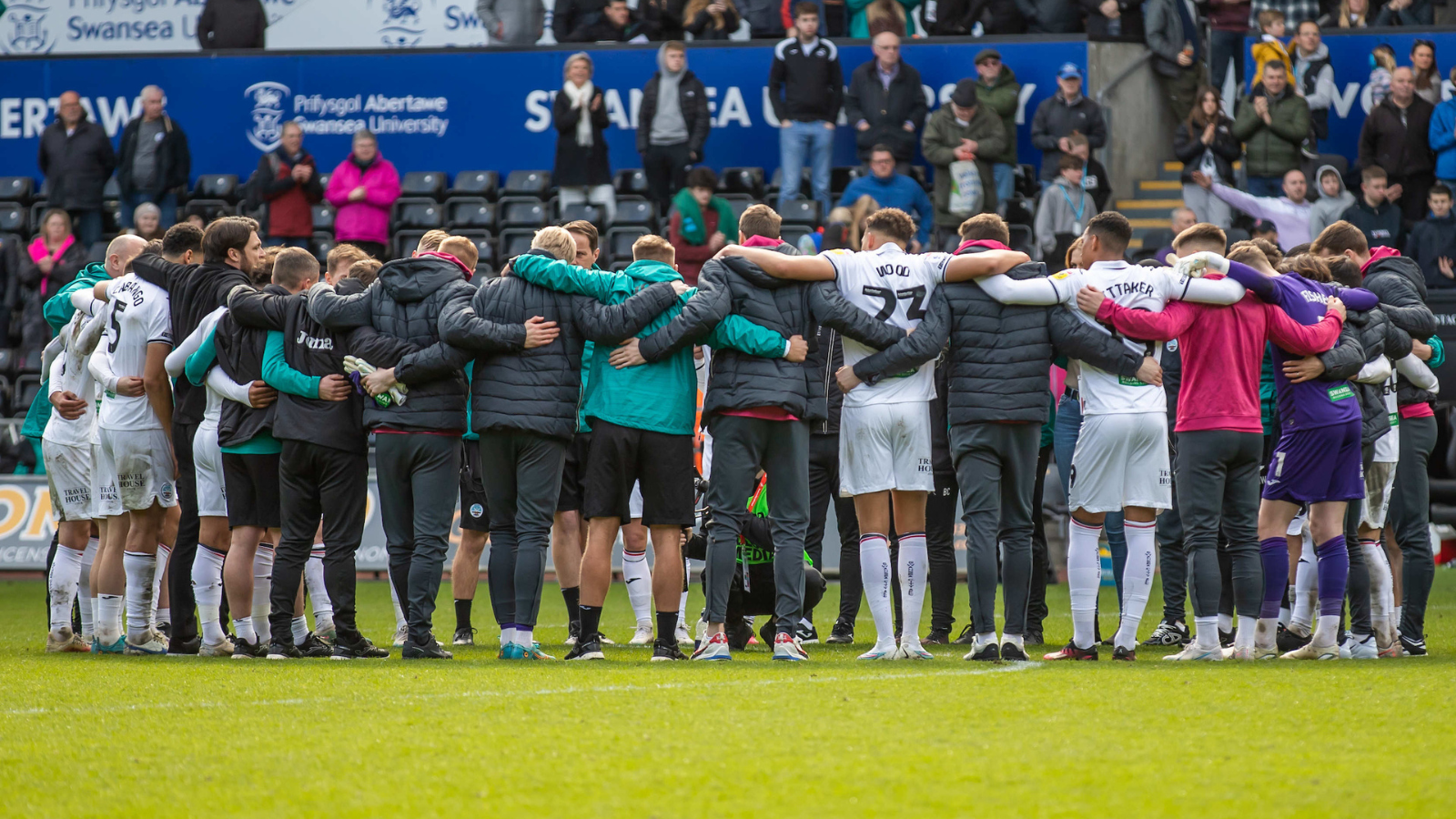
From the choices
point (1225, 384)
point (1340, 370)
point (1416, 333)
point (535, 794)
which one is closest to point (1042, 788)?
point (535, 794)

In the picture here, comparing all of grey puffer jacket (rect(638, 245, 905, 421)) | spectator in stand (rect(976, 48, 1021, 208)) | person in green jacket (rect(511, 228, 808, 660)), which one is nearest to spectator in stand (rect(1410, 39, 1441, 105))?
spectator in stand (rect(976, 48, 1021, 208))

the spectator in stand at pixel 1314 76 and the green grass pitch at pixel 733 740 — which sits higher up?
the spectator in stand at pixel 1314 76

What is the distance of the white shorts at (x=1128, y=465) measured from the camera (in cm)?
732

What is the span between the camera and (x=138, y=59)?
749 inches

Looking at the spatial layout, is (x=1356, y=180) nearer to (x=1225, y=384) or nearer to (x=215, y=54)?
(x=1225, y=384)

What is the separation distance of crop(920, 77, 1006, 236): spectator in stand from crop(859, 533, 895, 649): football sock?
860cm

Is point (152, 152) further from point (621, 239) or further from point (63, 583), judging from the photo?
point (63, 583)

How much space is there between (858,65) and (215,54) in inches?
299

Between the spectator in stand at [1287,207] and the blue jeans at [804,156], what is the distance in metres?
3.89

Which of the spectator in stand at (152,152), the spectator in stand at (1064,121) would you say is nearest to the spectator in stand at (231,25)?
the spectator in stand at (152,152)

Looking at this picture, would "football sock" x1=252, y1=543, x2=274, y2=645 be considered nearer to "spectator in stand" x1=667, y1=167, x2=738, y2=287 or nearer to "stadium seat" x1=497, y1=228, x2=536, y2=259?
"spectator in stand" x1=667, y1=167, x2=738, y2=287

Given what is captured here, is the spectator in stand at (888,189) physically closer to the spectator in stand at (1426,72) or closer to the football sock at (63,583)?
the spectator in stand at (1426,72)

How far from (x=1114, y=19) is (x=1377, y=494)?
10.3 metres

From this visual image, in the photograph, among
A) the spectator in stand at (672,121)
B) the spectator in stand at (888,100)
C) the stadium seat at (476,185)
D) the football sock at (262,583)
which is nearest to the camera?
the football sock at (262,583)
